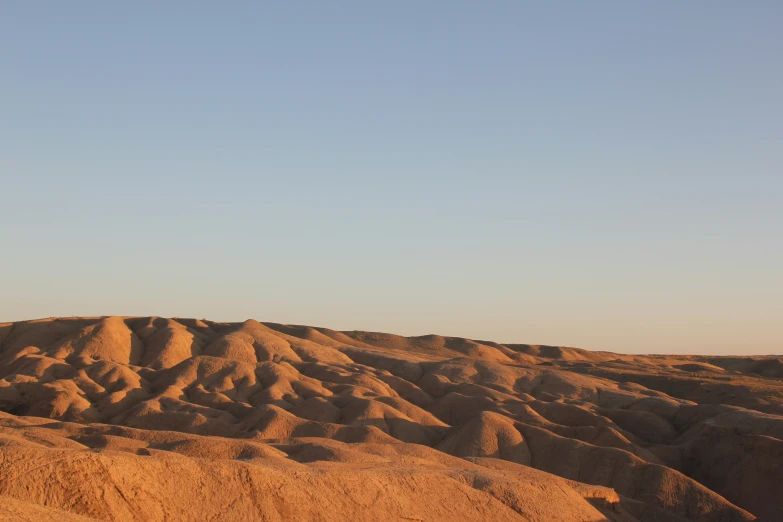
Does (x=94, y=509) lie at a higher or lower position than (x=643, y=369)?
lower

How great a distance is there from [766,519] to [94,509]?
27064 mm

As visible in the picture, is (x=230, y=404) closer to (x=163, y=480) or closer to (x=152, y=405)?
(x=152, y=405)

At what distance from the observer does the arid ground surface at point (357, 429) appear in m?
21.4

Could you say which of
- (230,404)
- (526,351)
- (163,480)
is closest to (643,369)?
(526,351)

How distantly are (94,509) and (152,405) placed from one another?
33.3 metres

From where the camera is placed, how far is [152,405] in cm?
5153

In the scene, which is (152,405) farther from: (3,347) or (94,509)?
(94,509)

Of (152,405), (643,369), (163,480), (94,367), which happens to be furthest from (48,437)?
(643,369)

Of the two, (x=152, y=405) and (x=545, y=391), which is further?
(x=545, y=391)

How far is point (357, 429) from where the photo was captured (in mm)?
44531

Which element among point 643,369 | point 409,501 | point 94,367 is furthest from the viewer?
point 643,369

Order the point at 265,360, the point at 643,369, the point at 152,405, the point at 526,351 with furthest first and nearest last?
the point at 526,351 < the point at 643,369 < the point at 265,360 < the point at 152,405

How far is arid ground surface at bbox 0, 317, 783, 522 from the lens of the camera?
2139 centimetres

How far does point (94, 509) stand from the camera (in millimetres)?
19172
